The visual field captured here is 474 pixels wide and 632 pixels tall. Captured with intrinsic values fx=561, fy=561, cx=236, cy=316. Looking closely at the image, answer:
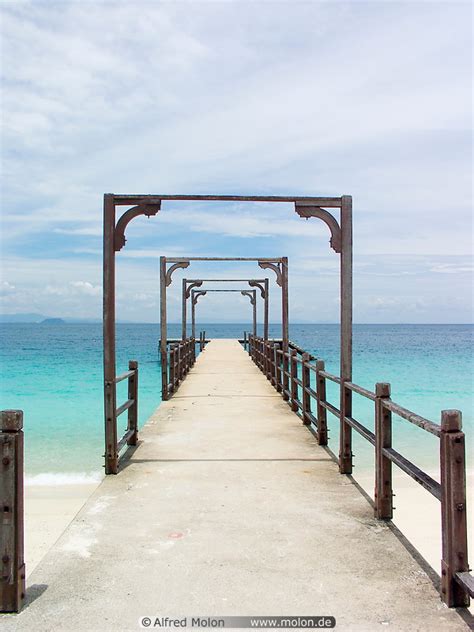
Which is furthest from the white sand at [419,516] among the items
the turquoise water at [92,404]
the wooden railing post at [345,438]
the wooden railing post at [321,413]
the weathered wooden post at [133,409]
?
the weathered wooden post at [133,409]

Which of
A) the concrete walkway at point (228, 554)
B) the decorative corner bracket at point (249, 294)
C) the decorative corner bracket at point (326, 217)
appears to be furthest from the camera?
the decorative corner bracket at point (249, 294)

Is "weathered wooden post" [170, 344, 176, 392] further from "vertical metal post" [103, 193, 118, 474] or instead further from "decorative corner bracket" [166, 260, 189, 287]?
"vertical metal post" [103, 193, 118, 474]

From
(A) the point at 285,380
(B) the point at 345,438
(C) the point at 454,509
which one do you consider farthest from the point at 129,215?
(A) the point at 285,380

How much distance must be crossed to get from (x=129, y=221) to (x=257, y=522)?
3.23 m

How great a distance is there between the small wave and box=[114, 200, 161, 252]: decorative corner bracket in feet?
19.0

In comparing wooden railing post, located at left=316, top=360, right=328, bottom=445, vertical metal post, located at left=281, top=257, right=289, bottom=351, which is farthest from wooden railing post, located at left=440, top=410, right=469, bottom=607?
vertical metal post, located at left=281, top=257, right=289, bottom=351

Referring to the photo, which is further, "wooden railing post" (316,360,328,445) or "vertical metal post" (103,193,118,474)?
"wooden railing post" (316,360,328,445)

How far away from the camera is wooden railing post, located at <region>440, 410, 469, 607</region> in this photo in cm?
284

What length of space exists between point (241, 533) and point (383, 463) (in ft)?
3.86

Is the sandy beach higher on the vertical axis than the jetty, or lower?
lower

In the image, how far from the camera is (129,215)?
573cm

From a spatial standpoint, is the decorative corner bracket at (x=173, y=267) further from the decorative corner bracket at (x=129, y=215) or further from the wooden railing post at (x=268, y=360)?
the decorative corner bracket at (x=129, y=215)

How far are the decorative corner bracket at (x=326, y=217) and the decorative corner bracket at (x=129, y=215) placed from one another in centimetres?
146

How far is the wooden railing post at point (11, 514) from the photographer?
9.29ft
